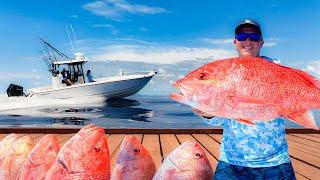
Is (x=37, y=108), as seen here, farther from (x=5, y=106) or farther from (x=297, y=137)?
(x=297, y=137)

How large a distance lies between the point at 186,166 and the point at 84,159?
58 cm

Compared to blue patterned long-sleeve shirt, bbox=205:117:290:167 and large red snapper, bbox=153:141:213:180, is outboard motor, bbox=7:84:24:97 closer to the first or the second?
large red snapper, bbox=153:141:213:180

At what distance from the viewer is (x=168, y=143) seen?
6977mm

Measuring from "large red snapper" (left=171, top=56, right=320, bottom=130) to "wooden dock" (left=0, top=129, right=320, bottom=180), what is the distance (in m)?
3.11

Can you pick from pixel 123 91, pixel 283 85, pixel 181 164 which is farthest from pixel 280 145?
pixel 123 91

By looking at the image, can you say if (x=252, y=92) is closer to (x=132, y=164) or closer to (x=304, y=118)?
(x=304, y=118)

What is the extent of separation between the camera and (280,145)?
8.56 ft

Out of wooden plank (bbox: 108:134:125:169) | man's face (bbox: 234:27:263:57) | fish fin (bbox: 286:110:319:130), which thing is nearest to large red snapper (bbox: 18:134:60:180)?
man's face (bbox: 234:27:263:57)

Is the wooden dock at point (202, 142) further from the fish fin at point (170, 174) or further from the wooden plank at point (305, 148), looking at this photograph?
the fish fin at point (170, 174)

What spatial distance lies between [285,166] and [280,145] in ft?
0.47

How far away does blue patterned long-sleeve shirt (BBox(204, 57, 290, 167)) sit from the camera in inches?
102

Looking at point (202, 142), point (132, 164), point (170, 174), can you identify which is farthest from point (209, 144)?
point (170, 174)

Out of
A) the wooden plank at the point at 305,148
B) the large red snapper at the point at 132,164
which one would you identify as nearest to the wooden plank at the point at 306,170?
the wooden plank at the point at 305,148

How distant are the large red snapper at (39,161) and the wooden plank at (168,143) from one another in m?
2.84
